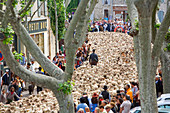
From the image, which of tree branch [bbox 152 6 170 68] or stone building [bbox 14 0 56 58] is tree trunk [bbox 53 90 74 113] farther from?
stone building [bbox 14 0 56 58]

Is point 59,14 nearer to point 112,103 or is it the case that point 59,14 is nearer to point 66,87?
point 112,103

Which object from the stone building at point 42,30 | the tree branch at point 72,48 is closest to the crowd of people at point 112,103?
the tree branch at point 72,48

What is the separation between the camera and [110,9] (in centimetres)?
7012

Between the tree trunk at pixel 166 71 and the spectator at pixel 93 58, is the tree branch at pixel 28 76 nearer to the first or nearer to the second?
the tree trunk at pixel 166 71

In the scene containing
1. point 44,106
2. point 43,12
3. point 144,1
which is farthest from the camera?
point 43,12

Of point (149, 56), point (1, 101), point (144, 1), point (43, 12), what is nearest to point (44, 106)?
point (1, 101)

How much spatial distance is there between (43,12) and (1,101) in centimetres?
1502

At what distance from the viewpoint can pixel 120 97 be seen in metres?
13.0

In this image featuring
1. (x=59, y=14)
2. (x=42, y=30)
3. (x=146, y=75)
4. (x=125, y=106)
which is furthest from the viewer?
(x=59, y=14)

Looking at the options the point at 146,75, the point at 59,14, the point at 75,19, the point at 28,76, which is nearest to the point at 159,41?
the point at 146,75

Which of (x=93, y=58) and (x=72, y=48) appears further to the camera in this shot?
(x=93, y=58)

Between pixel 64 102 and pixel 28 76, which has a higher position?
pixel 28 76

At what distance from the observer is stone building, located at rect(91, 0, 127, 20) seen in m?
69.0

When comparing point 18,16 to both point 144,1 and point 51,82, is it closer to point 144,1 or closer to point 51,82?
point 51,82
